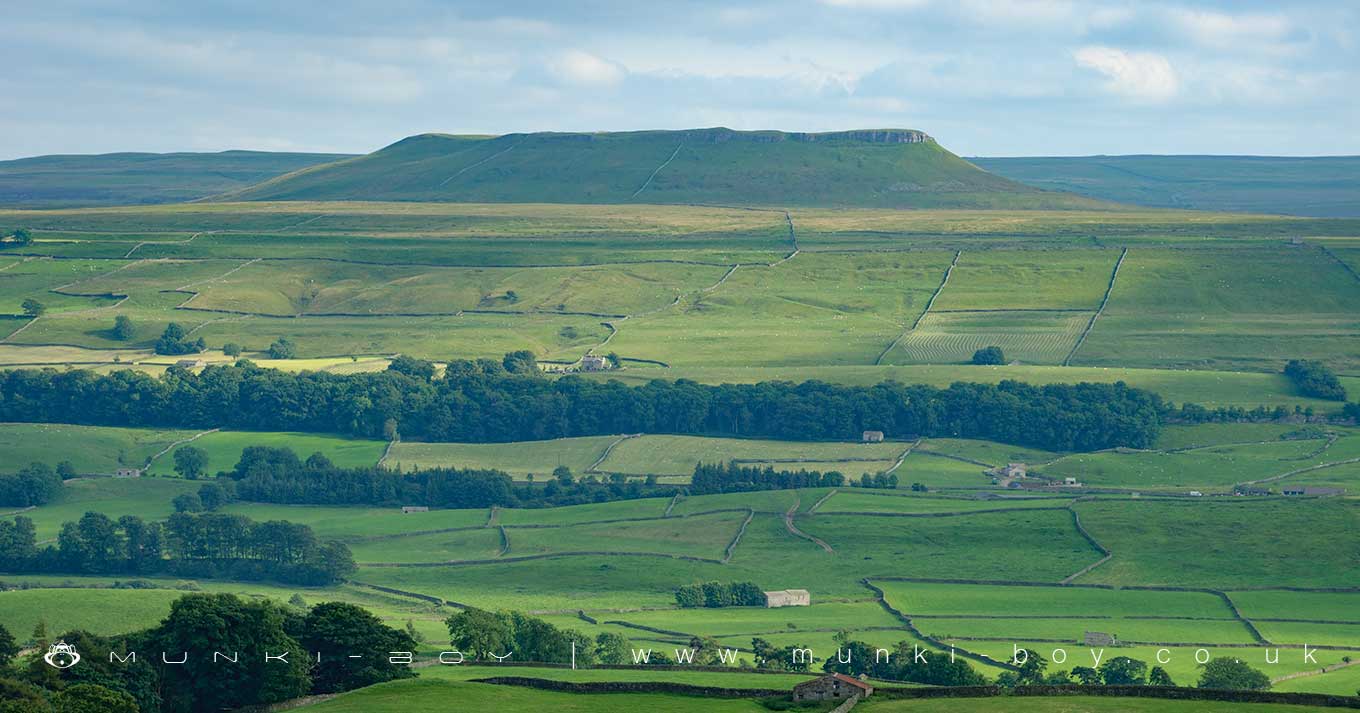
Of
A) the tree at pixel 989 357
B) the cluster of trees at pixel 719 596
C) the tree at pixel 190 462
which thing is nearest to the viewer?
the cluster of trees at pixel 719 596


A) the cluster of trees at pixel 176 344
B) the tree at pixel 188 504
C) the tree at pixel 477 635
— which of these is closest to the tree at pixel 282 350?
the cluster of trees at pixel 176 344

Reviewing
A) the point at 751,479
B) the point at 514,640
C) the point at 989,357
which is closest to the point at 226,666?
the point at 514,640

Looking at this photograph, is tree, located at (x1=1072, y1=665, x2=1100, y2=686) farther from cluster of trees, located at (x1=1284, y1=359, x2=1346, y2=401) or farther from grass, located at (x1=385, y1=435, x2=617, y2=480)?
cluster of trees, located at (x1=1284, y1=359, x2=1346, y2=401)

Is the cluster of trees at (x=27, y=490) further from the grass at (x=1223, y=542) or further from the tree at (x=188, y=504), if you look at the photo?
the grass at (x=1223, y=542)

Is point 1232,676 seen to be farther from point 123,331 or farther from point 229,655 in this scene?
point 123,331

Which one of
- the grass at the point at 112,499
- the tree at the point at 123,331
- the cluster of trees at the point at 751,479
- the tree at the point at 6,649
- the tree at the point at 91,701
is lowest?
the grass at the point at 112,499

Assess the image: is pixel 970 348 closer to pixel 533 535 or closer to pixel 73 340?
pixel 533 535

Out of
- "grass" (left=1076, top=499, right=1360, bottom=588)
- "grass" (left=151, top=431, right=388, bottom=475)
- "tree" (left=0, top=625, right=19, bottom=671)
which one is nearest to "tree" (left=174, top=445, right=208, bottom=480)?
"grass" (left=151, top=431, right=388, bottom=475)

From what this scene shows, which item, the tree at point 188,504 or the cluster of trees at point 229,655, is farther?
the tree at point 188,504
